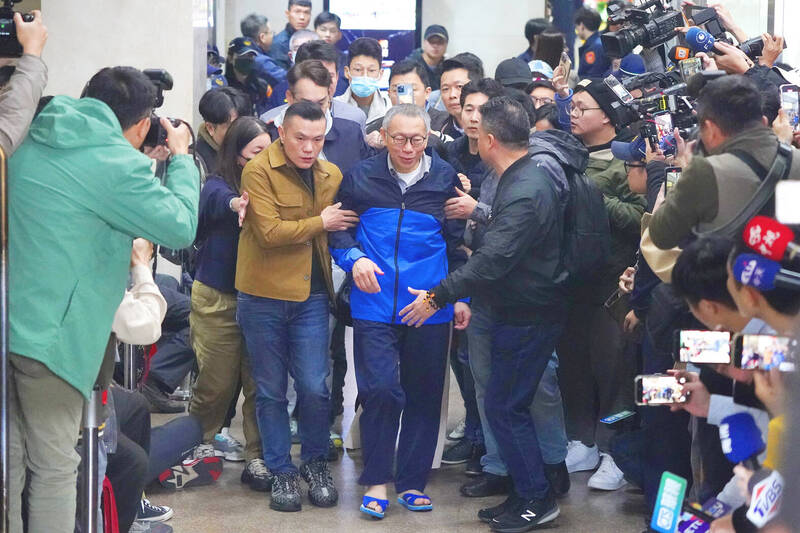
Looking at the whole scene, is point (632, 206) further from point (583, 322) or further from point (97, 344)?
point (97, 344)

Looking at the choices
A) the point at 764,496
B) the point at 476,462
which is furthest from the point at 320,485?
the point at 764,496

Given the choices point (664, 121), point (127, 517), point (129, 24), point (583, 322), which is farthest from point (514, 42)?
point (127, 517)

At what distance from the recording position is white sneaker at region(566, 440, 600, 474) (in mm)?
5480

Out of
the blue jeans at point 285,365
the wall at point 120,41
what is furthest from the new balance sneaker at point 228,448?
the wall at point 120,41

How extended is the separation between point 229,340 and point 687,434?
6.77ft

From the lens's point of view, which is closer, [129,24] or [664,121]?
[664,121]

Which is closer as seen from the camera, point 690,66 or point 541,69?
point 690,66

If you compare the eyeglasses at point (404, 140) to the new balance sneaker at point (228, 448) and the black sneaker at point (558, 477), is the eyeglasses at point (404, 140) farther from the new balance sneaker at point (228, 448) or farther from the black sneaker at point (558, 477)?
the new balance sneaker at point (228, 448)

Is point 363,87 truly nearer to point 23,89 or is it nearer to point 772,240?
point 23,89

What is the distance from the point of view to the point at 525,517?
4.71m

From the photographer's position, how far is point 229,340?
5234 mm

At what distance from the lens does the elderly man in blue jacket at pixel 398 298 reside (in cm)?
483

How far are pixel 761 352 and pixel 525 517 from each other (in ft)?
8.52

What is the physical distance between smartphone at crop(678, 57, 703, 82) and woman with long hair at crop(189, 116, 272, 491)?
181 cm
